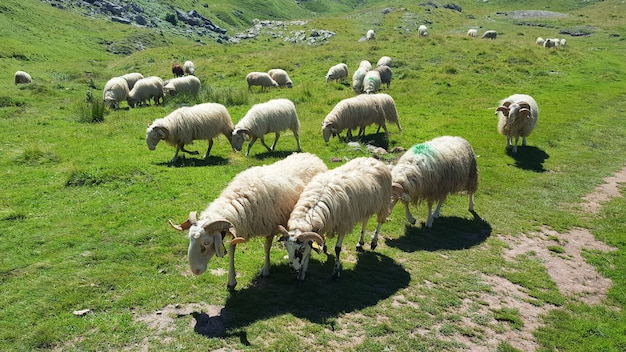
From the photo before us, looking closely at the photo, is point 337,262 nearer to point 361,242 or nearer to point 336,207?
point 336,207

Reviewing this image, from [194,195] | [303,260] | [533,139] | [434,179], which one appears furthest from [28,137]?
[533,139]

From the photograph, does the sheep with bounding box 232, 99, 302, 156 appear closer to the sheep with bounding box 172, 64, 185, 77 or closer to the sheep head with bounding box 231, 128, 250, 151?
the sheep head with bounding box 231, 128, 250, 151

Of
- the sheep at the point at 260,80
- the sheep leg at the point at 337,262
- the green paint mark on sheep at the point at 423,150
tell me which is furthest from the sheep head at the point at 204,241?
the sheep at the point at 260,80

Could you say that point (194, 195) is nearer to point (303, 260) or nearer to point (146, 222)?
point (146, 222)

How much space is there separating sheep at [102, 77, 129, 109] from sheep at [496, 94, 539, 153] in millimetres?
24414

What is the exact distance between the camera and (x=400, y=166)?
10.6 metres

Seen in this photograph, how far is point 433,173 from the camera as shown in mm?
10688


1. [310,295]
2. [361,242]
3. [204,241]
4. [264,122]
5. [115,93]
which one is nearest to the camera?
[204,241]

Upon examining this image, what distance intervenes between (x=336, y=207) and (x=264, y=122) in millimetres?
8936

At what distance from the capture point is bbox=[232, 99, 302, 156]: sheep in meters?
15.5

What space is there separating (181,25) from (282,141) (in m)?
92.3

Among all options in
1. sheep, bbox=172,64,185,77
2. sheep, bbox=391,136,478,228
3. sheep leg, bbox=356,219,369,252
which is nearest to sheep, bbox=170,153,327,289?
sheep leg, bbox=356,219,369,252

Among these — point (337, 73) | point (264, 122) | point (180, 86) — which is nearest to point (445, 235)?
point (264, 122)

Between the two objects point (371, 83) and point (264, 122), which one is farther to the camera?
point (371, 83)
